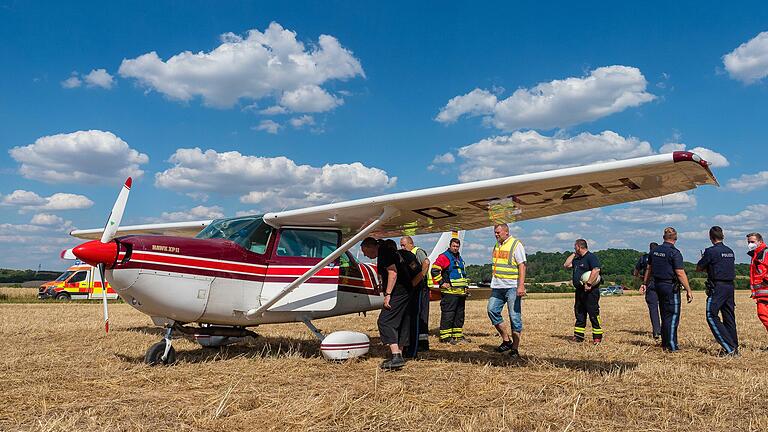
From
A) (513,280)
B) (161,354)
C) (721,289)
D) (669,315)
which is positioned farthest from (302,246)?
(721,289)

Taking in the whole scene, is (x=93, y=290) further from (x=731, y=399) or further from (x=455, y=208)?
(x=731, y=399)

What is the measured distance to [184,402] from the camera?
4547mm

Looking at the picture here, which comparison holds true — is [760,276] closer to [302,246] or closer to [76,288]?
[302,246]

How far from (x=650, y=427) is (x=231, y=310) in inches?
197

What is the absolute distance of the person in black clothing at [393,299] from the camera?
21.7ft

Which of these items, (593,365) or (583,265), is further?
(583,265)

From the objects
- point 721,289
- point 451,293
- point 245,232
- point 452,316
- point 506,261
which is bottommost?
point 452,316

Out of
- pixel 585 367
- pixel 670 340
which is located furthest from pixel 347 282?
pixel 670 340

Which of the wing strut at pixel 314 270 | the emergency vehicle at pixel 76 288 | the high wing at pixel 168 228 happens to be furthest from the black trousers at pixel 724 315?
the emergency vehicle at pixel 76 288

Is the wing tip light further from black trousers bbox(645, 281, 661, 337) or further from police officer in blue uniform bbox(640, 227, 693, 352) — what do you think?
black trousers bbox(645, 281, 661, 337)

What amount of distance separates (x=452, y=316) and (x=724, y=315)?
390 centimetres

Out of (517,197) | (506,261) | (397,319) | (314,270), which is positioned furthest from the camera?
(506,261)

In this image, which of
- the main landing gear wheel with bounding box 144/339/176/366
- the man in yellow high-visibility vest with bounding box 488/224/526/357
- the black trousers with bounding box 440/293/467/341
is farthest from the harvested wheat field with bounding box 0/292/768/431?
the black trousers with bounding box 440/293/467/341

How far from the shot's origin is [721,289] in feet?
24.7
